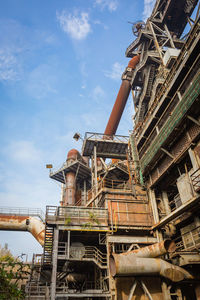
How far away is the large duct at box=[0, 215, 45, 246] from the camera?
2609 cm

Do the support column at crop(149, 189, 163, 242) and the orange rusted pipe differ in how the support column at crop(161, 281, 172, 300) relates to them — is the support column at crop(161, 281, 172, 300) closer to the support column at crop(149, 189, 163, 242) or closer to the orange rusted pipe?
the support column at crop(149, 189, 163, 242)

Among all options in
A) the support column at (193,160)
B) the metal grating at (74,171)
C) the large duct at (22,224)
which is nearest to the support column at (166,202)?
the support column at (193,160)

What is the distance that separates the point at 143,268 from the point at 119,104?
26.1 m

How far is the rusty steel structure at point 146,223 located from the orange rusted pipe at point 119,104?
6.83 meters

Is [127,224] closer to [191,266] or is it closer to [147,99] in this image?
[191,266]

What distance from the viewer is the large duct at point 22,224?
26.1 metres

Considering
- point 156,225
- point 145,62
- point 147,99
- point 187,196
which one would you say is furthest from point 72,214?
point 145,62

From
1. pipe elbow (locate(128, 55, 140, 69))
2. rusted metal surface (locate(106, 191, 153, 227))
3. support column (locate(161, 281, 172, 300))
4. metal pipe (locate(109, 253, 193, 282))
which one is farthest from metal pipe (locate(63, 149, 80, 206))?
metal pipe (locate(109, 253, 193, 282))

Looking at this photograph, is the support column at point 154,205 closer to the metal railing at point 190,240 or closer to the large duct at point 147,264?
the metal railing at point 190,240

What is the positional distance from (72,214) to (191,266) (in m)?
8.43

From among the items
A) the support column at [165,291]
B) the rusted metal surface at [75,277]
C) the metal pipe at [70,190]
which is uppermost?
the metal pipe at [70,190]

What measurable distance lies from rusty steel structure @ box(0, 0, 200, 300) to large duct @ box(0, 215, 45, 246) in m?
0.11

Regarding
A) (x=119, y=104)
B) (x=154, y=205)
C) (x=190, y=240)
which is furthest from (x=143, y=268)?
(x=119, y=104)

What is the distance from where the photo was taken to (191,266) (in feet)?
40.9
